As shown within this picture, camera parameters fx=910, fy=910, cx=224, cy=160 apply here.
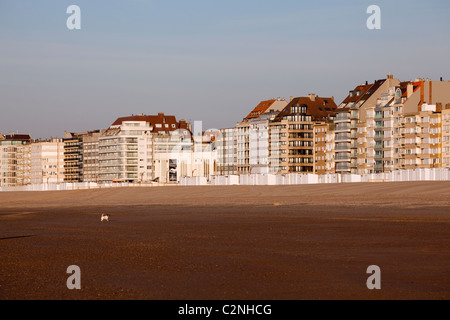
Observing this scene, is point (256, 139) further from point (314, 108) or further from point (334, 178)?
point (334, 178)

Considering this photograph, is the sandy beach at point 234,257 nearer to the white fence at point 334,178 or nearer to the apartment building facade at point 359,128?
the white fence at point 334,178

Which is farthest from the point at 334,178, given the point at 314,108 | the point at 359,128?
the point at 314,108

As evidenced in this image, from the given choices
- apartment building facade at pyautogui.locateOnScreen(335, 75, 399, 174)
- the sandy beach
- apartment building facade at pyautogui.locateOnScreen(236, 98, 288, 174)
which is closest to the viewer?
the sandy beach

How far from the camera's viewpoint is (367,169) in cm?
14838

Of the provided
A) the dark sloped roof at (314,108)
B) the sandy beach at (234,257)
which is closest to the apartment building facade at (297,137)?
the dark sloped roof at (314,108)

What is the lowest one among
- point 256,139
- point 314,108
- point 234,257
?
point 234,257

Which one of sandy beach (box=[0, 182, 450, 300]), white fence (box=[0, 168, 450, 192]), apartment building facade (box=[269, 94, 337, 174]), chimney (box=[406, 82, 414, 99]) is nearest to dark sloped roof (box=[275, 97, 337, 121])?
apartment building facade (box=[269, 94, 337, 174])

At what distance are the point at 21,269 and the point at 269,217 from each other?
18789mm

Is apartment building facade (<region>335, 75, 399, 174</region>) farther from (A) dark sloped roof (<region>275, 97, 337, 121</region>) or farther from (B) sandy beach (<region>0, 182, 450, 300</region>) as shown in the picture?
(B) sandy beach (<region>0, 182, 450, 300</region>)

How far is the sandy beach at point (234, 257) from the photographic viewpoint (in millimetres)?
15188

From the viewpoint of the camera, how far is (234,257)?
20.3m

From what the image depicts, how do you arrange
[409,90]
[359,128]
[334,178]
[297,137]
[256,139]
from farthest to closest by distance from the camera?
[256,139]
[297,137]
[359,128]
[409,90]
[334,178]

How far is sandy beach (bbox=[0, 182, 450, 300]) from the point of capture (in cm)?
1519
